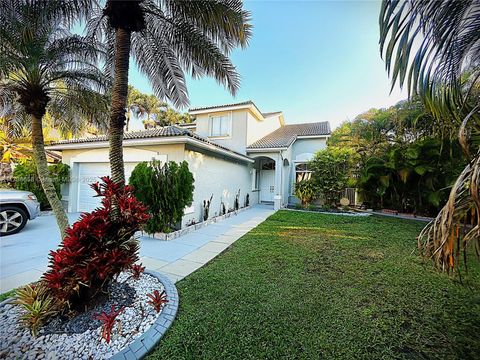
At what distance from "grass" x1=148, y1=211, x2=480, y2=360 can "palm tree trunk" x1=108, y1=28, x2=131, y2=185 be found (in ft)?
8.65

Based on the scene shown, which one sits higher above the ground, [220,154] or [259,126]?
[259,126]

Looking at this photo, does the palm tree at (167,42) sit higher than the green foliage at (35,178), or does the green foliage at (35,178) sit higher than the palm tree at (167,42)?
the palm tree at (167,42)

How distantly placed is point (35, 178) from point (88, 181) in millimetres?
2537

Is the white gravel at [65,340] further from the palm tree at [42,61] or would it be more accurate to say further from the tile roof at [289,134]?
the tile roof at [289,134]

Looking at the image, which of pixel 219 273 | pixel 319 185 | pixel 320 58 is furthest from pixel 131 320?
pixel 319 185

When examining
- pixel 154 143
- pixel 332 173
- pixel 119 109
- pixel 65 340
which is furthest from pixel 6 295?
pixel 332 173

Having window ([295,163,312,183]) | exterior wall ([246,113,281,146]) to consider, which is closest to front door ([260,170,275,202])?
window ([295,163,312,183])

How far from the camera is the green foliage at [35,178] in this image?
10484mm

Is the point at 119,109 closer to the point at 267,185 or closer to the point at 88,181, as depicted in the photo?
the point at 88,181

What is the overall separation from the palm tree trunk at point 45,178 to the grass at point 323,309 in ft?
9.55

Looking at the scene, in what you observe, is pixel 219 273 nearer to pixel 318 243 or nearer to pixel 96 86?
pixel 318 243

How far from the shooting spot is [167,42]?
6.06 meters

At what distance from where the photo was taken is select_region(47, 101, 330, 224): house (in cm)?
858

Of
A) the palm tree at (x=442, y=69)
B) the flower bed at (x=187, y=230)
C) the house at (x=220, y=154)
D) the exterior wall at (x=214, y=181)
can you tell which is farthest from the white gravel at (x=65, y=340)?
the house at (x=220, y=154)
